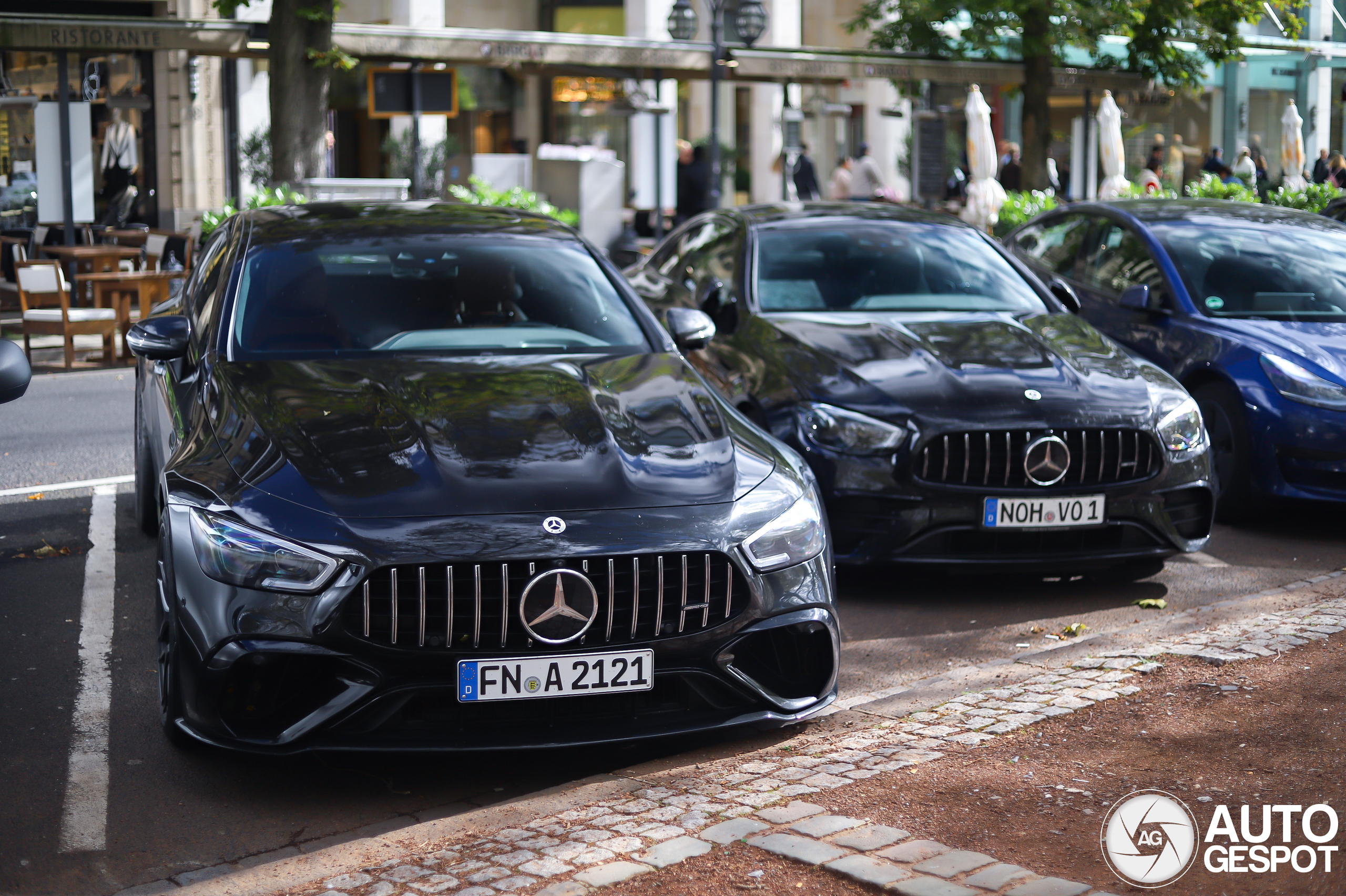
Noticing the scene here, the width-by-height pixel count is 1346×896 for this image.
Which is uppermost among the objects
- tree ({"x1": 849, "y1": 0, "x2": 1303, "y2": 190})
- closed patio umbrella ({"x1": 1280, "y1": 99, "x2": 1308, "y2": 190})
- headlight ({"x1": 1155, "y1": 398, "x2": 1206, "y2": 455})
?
tree ({"x1": 849, "y1": 0, "x2": 1303, "y2": 190})

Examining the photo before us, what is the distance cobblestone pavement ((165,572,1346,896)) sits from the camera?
11.6 feet

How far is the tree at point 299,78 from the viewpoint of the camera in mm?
15320

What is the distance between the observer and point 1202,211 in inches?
363

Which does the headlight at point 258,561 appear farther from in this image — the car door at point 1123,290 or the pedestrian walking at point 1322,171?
the pedestrian walking at point 1322,171

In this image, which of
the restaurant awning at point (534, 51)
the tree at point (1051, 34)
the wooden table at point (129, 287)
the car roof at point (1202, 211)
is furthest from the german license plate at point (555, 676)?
the tree at point (1051, 34)

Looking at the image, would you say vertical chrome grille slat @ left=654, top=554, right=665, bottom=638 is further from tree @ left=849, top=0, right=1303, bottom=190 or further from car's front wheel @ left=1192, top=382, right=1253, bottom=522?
tree @ left=849, top=0, right=1303, bottom=190

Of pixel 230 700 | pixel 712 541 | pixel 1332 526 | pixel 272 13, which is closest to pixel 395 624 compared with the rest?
pixel 230 700

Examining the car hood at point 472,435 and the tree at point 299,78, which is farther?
the tree at point 299,78

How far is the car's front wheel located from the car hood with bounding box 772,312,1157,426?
97 cm

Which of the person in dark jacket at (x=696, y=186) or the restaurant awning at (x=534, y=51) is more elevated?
the restaurant awning at (x=534, y=51)

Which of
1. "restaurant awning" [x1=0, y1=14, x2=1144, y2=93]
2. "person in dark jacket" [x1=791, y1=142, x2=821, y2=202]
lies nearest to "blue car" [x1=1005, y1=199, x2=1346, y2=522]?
"restaurant awning" [x1=0, y1=14, x2=1144, y2=93]

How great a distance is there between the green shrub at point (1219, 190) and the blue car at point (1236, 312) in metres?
9.60

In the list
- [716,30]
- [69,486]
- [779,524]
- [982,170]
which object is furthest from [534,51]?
[779,524]

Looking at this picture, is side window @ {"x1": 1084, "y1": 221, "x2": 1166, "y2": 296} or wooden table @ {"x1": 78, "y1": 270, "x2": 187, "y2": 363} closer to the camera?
side window @ {"x1": 1084, "y1": 221, "x2": 1166, "y2": 296}
